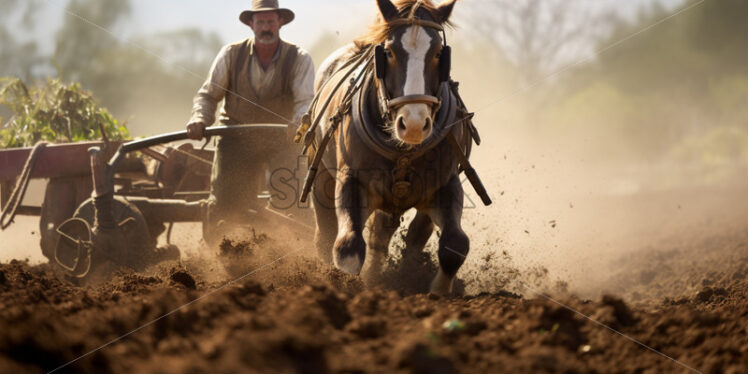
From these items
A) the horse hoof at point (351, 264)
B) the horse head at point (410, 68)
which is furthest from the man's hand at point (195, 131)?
the horse hoof at point (351, 264)

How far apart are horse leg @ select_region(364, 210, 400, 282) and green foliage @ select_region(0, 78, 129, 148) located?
4054 millimetres

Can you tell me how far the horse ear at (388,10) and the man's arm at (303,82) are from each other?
221cm

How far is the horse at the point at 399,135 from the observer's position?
4.10 meters

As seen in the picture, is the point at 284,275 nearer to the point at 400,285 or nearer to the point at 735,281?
the point at 400,285

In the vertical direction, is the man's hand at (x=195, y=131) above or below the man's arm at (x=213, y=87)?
below

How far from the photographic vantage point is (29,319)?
2.41m

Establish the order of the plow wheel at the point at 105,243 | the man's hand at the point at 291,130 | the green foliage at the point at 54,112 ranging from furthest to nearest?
the green foliage at the point at 54,112 < the man's hand at the point at 291,130 < the plow wheel at the point at 105,243

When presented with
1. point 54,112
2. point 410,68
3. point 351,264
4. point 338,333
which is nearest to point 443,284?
point 351,264

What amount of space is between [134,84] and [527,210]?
1812 cm

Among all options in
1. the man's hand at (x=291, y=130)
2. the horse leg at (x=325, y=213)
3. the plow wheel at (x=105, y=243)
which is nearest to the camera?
the horse leg at (x=325, y=213)

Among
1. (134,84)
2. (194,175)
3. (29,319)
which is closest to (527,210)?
(194,175)

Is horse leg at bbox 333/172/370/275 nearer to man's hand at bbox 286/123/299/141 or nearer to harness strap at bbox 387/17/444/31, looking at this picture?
harness strap at bbox 387/17/444/31

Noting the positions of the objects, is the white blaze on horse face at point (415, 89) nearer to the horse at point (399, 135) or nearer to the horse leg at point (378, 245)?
the horse at point (399, 135)

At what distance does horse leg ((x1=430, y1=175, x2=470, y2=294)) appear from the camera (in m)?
4.38
